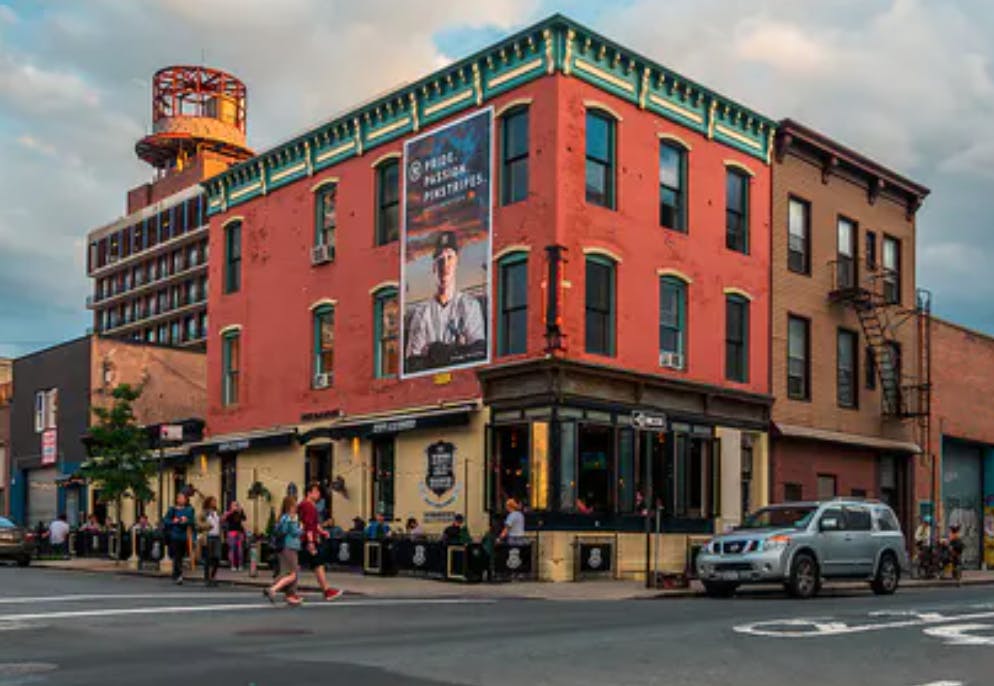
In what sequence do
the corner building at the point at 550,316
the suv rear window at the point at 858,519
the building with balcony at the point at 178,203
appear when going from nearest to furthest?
the suv rear window at the point at 858,519 → the corner building at the point at 550,316 → the building with balcony at the point at 178,203

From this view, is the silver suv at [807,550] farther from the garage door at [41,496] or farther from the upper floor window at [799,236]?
the garage door at [41,496]

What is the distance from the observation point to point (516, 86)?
27.2 m

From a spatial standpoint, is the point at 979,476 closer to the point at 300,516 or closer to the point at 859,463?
the point at 859,463

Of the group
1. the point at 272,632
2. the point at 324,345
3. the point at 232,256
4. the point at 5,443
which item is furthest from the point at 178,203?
the point at 272,632

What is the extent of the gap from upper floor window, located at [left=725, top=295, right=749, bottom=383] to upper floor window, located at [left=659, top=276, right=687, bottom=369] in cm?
187

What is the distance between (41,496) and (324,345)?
19601 mm

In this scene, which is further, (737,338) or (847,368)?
(847,368)

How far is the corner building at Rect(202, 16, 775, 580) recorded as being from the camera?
2617 centimetres

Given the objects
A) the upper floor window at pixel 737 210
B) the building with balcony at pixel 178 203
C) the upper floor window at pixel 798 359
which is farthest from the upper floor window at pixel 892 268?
the building with balcony at pixel 178 203

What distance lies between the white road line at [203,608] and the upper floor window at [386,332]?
11.0 metres

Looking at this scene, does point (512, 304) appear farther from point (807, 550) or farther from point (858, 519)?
point (807, 550)

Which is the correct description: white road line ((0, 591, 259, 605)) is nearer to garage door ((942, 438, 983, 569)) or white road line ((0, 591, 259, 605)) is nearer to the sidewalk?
the sidewalk

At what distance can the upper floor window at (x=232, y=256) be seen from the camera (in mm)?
36719

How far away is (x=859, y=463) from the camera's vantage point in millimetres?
35031
